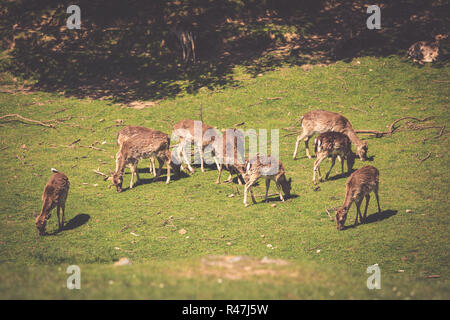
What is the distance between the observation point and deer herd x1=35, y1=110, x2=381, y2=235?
478 inches

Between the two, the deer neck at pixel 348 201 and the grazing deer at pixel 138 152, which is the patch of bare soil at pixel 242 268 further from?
the grazing deer at pixel 138 152

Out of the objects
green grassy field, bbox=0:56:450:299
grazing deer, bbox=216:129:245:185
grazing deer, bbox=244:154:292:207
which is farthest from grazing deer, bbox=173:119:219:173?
grazing deer, bbox=244:154:292:207

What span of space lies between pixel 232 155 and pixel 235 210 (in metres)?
2.04

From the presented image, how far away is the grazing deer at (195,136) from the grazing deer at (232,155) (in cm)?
64

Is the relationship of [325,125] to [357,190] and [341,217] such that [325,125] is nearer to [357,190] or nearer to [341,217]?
[357,190]

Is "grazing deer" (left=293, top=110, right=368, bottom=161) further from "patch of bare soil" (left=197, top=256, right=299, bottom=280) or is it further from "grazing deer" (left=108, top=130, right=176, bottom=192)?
"patch of bare soil" (left=197, top=256, right=299, bottom=280)

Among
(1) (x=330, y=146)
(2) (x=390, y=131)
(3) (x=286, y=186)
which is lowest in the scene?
(3) (x=286, y=186)

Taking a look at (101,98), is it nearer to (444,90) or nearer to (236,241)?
(236,241)

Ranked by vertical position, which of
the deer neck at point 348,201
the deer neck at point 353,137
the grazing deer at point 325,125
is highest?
the grazing deer at point 325,125

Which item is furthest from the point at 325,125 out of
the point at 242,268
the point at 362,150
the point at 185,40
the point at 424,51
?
the point at 185,40

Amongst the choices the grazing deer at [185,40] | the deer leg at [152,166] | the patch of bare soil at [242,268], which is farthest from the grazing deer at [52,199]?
the grazing deer at [185,40]

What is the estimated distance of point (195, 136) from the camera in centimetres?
1602

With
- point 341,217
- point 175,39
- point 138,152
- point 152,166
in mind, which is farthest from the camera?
point 175,39

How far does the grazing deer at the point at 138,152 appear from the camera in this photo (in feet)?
48.4
